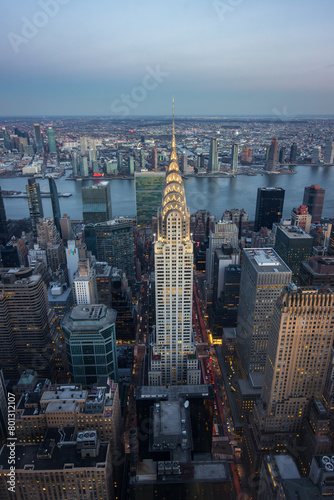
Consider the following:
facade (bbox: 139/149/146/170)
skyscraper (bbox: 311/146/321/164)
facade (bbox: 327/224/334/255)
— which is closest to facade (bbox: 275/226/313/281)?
facade (bbox: 327/224/334/255)

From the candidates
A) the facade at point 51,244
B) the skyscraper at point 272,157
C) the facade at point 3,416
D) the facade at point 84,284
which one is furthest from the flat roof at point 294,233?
the skyscraper at point 272,157

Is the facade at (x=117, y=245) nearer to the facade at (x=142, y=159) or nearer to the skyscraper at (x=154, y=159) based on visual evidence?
the skyscraper at (x=154, y=159)

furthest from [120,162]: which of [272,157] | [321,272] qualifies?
[321,272]

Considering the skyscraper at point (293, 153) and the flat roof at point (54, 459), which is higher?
the skyscraper at point (293, 153)

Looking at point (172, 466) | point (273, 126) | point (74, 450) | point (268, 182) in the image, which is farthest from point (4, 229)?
point (273, 126)

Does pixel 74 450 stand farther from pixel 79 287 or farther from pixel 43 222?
pixel 43 222

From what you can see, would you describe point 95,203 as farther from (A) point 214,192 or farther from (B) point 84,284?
(A) point 214,192
